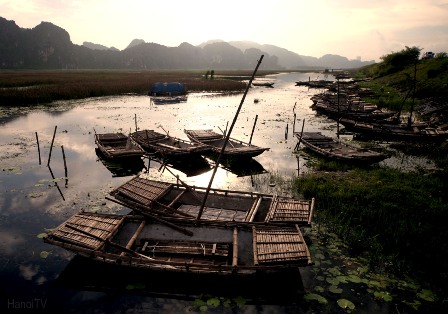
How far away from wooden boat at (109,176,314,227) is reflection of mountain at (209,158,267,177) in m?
4.72

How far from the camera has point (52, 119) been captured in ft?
98.5

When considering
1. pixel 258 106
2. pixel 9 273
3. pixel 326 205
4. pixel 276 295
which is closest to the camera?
pixel 276 295

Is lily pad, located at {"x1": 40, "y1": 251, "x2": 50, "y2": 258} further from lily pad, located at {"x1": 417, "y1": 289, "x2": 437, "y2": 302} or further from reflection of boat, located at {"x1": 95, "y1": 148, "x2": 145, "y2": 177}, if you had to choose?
lily pad, located at {"x1": 417, "y1": 289, "x2": 437, "y2": 302}

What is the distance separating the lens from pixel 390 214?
10633 millimetres

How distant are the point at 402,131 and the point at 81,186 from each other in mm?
21965

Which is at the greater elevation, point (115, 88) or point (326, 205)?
point (115, 88)

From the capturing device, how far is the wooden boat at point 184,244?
24.0 ft

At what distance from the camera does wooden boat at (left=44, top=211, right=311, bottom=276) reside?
7.31 meters

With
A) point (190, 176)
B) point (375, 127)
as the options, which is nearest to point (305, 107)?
point (375, 127)

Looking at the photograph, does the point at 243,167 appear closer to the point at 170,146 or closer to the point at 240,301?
the point at 170,146

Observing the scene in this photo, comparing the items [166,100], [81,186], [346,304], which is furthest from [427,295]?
[166,100]

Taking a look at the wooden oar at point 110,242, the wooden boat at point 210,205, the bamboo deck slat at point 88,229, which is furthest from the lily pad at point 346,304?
the bamboo deck slat at point 88,229

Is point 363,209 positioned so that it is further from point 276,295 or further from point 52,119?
point 52,119

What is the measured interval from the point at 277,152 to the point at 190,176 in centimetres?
692
